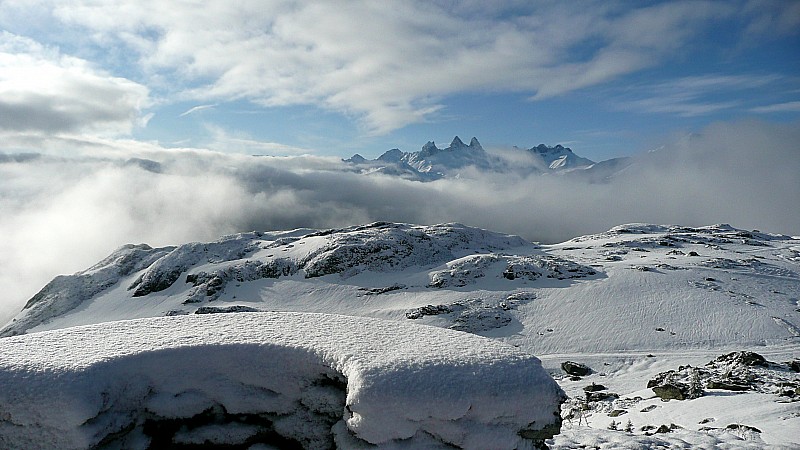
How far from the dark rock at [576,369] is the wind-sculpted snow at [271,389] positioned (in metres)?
24.4

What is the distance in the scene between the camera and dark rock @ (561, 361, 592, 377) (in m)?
31.3

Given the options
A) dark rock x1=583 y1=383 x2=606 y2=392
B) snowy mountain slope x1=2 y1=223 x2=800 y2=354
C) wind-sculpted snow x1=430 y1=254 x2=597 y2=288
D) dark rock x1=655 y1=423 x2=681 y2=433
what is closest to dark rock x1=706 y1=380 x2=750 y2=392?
dark rock x1=583 y1=383 x2=606 y2=392

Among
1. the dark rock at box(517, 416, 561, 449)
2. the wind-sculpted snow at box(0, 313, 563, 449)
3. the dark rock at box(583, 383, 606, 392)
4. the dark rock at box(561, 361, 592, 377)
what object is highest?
the wind-sculpted snow at box(0, 313, 563, 449)

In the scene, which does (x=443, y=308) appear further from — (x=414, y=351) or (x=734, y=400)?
(x=414, y=351)

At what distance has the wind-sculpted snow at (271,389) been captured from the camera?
7703 mm

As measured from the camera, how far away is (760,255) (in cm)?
6688

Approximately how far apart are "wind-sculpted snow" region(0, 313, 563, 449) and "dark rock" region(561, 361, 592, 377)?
24.4 meters

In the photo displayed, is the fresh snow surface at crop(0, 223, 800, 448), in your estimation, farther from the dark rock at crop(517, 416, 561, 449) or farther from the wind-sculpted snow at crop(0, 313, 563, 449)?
the dark rock at crop(517, 416, 561, 449)

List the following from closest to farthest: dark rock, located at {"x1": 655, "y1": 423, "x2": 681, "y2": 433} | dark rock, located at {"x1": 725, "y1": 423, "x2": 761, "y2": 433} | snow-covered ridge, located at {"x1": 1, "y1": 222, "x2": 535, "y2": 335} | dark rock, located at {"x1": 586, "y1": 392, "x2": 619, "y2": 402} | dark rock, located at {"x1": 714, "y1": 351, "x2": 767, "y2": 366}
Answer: dark rock, located at {"x1": 725, "y1": 423, "x2": 761, "y2": 433} → dark rock, located at {"x1": 655, "y1": 423, "x2": 681, "y2": 433} → dark rock, located at {"x1": 586, "y1": 392, "x2": 619, "y2": 402} → dark rock, located at {"x1": 714, "y1": 351, "x2": 767, "y2": 366} → snow-covered ridge, located at {"x1": 1, "y1": 222, "x2": 535, "y2": 335}

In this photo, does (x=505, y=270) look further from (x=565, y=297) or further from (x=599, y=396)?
(x=599, y=396)

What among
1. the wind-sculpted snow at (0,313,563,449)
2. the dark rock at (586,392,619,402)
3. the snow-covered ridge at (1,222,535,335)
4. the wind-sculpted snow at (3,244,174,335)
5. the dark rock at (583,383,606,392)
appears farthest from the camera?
the wind-sculpted snow at (3,244,174,335)

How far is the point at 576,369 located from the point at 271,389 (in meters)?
27.3

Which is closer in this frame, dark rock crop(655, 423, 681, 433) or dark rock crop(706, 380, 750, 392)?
dark rock crop(655, 423, 681, 433)

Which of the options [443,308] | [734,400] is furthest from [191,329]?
[443,308]
